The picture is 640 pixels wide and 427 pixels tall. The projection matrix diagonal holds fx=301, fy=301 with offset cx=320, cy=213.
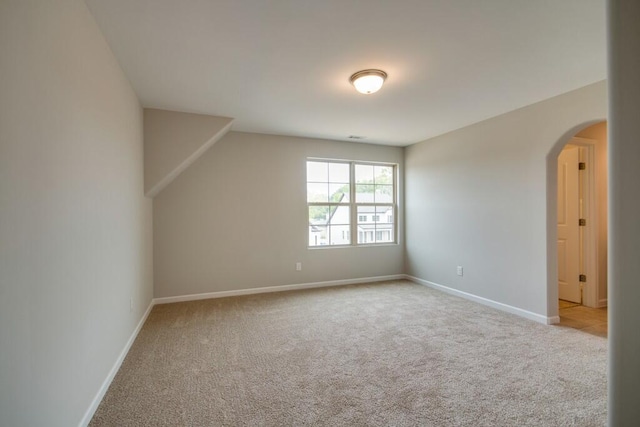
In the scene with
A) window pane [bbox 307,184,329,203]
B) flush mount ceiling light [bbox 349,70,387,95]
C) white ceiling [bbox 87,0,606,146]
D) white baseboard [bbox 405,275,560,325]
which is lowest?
white baseboard [bbox 405,275,560,325]

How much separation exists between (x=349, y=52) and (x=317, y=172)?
2760 mm

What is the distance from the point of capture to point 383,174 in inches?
215

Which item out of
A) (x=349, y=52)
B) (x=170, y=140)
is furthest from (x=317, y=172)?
(x=349, y=52)

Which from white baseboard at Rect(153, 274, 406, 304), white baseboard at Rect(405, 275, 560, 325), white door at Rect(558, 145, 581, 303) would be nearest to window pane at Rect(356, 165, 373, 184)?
white baseboard at Rect(153, 274, 406, 304)

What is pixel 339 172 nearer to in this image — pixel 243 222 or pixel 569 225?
pixel 243 222

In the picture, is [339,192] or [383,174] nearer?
[339,192]

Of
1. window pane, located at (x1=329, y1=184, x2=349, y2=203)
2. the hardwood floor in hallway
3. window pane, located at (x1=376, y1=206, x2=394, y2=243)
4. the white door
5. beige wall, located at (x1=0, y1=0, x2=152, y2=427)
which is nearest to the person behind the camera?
beige wall, located at (x1=0, y1=0, x2=152, y2=427)

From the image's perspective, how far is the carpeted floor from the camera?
178cm

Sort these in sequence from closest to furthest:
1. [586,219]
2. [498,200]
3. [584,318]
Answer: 1. [584,318]
2. [498,200]
3. [586,219]

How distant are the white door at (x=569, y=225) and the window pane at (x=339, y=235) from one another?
3.04 meters

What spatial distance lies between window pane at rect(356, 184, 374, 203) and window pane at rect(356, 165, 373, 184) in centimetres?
8

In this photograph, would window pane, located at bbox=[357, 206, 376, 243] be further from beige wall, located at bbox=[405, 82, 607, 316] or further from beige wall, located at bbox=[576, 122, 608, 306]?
beige wall, located at bbox=[576, 122, 608, 306]

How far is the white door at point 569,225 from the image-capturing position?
3961mm

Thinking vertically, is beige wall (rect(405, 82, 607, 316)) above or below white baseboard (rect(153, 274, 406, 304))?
above
